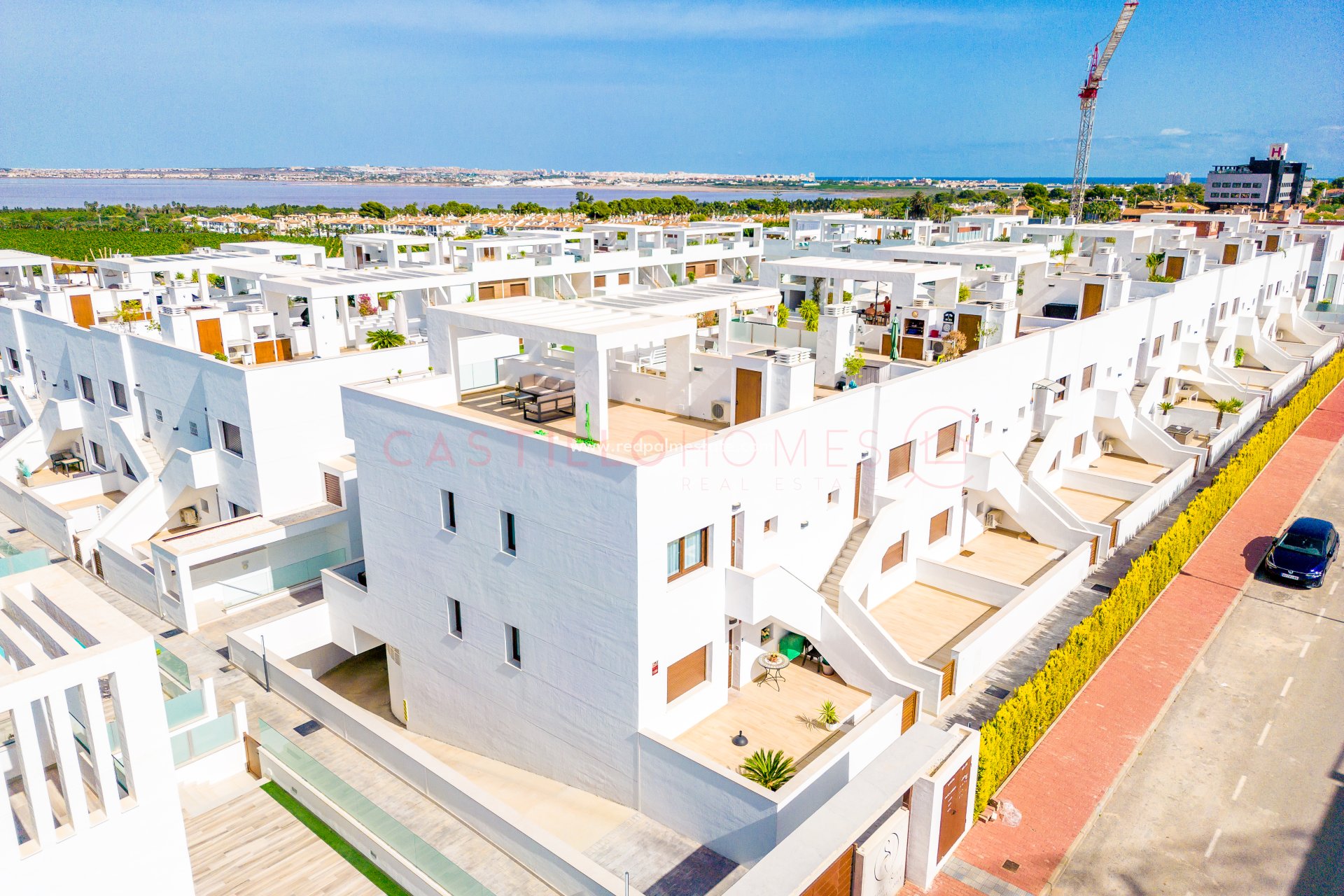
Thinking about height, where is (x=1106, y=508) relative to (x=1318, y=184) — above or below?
below

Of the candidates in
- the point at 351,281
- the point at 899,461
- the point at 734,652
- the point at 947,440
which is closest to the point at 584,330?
the point at 734,652

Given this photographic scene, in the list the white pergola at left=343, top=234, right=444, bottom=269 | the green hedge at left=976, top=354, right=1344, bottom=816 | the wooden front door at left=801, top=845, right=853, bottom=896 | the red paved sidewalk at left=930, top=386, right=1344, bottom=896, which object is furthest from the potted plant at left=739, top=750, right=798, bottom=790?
the white pergola at left=343, top=234, right=444, bottom=269

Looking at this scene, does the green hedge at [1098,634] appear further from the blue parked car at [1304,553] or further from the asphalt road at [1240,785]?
the blue parked car at [1304,553]

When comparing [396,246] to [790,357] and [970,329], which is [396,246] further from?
[790,357]

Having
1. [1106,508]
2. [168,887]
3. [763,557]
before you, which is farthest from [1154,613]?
[168,887]

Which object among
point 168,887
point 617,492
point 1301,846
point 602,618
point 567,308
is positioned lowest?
point 1301,846

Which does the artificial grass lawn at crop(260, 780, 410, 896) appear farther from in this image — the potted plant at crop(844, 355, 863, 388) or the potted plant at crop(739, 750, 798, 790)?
the potted plant at crop(844, 355, 863, 388)

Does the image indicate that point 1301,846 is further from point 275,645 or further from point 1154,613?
point 275,645


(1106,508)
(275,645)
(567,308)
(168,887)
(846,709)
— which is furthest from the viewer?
(1106,508)
